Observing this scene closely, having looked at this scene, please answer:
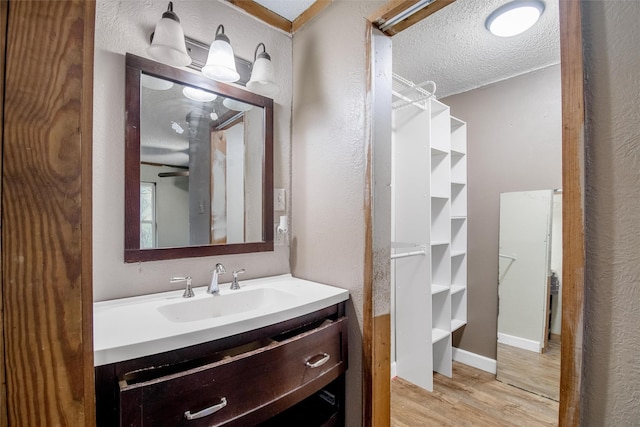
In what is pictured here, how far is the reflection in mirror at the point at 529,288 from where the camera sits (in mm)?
2000

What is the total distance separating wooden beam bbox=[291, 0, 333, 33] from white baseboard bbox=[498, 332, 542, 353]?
250cm

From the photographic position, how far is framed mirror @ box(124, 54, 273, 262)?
1.19m

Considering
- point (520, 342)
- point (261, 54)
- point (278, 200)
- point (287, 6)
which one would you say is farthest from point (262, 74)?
point (520, 342)

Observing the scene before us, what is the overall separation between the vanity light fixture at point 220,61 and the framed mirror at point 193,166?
91 millimetres

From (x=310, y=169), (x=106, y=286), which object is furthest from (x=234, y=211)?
(x=106, y=286)

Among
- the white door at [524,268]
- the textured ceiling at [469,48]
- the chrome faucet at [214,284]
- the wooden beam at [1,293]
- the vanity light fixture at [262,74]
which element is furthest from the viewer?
the white door at [524,268]

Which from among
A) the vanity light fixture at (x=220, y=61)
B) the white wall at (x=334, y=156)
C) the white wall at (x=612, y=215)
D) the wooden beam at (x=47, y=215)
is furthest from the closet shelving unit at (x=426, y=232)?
the wooden beam at (x=47, y=215)

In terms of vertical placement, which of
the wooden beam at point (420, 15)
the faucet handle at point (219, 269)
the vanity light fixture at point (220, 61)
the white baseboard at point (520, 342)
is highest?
the wooden beam at point (420, 15)

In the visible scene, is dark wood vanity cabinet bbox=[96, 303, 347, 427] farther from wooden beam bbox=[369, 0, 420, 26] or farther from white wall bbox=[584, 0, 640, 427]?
wooden beam bbox=[369, 0, 420, 26]

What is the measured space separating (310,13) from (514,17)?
105 cm

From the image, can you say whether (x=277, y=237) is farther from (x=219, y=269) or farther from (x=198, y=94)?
(x=198, y=94)

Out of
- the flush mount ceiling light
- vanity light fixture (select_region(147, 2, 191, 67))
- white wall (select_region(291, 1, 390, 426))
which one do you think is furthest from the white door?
vanity light fixture (select_region(147, 2, 191, 67))

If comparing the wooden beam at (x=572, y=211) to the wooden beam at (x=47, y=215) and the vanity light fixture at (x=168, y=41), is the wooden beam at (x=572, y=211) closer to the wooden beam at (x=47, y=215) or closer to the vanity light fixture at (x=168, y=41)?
the wooden beam at (x=47, y=215)

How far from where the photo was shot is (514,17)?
1.51 meters
